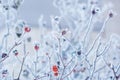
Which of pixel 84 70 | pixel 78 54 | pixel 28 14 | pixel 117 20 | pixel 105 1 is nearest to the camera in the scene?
pixel 78 54

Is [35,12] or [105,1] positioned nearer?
[105,1]

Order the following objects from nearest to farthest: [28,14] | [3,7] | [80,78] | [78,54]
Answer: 1. [78,54]
2. [3,7]
3. [80,78]
4. [28,14]

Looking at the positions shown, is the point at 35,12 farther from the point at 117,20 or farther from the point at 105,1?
the point at 117,20

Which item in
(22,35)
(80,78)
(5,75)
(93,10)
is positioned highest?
(93,10)

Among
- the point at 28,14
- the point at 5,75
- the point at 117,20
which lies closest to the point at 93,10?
the point at 5,75

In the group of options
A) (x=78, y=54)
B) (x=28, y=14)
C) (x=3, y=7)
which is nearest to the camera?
(x=78, y=54)

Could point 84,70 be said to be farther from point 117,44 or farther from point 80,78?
point 117,44

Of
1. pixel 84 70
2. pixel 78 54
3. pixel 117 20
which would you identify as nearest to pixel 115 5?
pixel 117 20

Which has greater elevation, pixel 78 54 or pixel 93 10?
pixel 93 10

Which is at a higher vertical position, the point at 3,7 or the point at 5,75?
the point at 3,7
